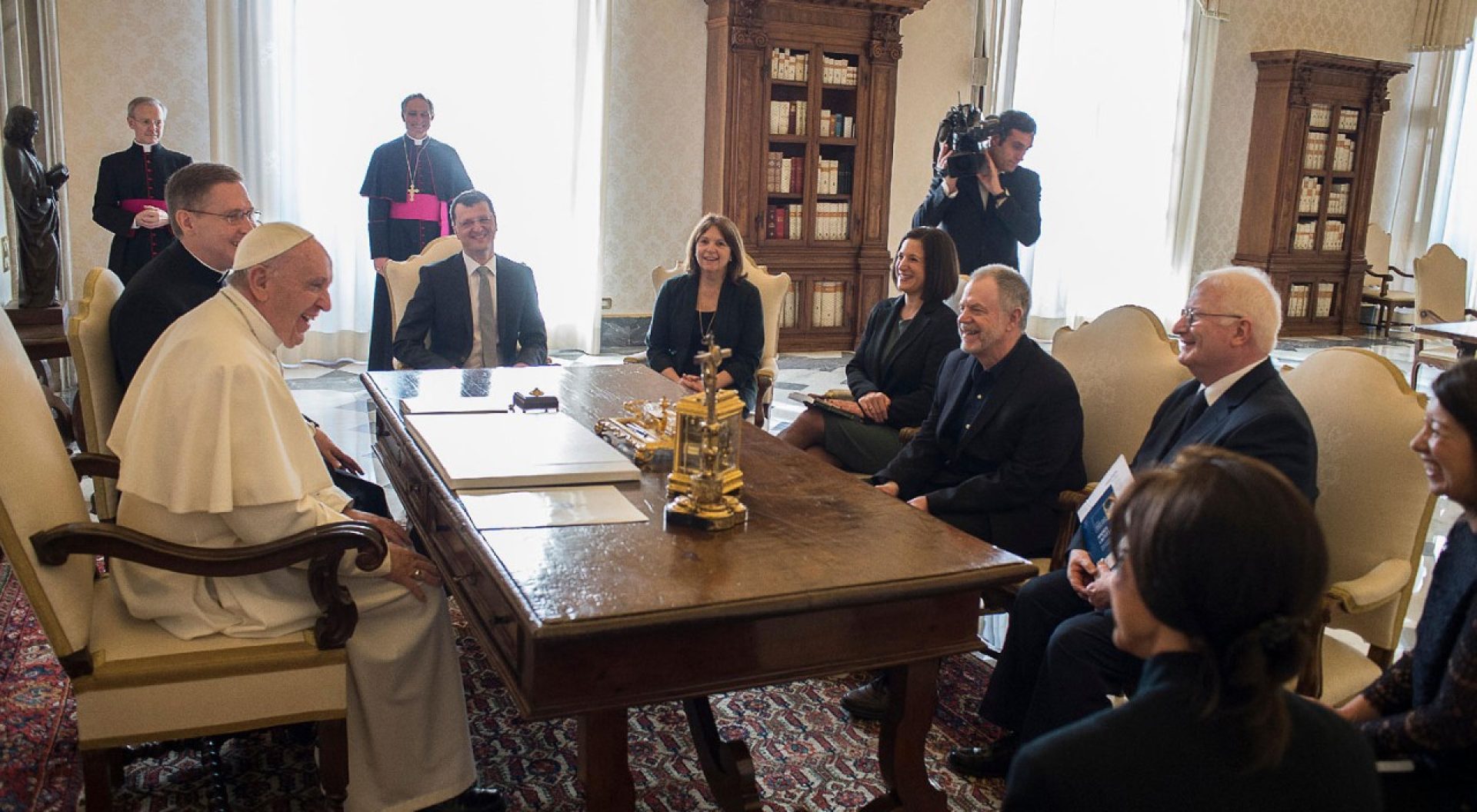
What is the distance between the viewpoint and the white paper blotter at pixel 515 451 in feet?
7.84

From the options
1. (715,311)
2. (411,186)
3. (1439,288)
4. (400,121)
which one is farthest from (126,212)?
(1439,288)

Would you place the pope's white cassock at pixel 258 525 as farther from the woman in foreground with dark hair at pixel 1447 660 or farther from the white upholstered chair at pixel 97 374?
the woman in foreground with dark hair at pixel 1447 660

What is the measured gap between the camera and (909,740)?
219cm

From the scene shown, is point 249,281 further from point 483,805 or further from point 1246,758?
point 1246,758

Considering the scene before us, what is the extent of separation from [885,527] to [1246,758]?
1158mm

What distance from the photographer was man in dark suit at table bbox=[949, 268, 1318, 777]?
94.5 inches

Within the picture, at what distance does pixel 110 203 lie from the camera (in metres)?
6.02

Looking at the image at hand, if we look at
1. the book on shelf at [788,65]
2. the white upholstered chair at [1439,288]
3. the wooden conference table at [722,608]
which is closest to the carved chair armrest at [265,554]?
the wooden conference table at [722,608]

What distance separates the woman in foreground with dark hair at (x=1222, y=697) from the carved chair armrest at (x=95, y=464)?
2.34m

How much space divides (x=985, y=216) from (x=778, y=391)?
7.50 feet

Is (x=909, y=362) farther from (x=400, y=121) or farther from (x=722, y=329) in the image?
(x=400, y=121)

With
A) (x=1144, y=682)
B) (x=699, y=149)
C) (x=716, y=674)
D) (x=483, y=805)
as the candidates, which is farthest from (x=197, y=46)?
(x=1144, y=682)

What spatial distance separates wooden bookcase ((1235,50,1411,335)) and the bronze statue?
964 cm

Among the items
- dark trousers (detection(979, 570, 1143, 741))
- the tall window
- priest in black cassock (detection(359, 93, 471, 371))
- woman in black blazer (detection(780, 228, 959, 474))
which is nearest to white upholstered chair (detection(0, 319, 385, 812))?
dark trousers (detection(979, 570, 1143, 741))
